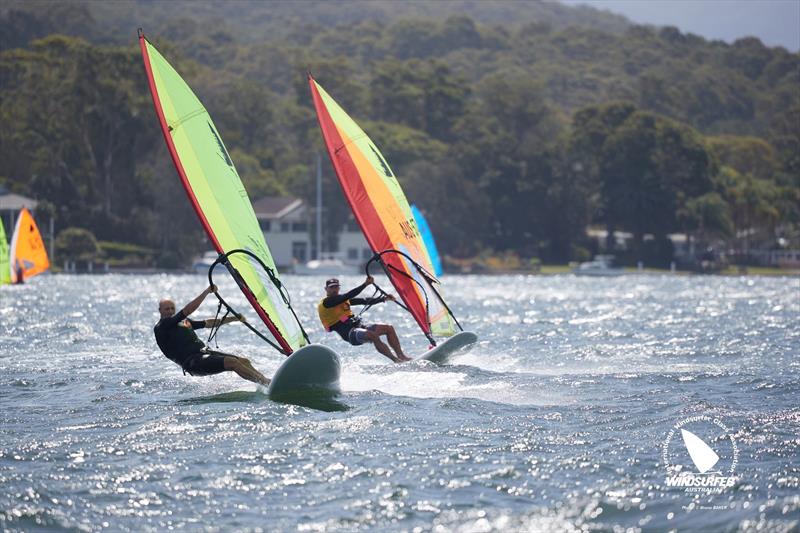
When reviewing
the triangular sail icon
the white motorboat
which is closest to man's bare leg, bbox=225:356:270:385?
the triangular sail icon

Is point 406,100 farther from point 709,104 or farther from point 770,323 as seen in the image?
point 770,323

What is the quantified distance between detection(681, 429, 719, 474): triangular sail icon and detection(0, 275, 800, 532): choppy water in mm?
106

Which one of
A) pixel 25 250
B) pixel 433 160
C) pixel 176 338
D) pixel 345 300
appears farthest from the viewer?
pixel 433 160

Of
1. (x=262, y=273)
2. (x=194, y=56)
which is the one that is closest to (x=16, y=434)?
(x=262, y=273)

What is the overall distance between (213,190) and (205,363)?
2328 millimetres

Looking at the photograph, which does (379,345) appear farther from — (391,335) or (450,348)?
(450,348)

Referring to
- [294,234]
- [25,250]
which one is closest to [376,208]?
[25,250]

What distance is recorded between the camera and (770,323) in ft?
94.3

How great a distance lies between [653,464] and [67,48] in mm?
94422

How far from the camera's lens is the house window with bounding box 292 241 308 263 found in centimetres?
9162

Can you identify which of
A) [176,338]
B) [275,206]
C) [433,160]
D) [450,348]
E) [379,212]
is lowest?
[450,348]

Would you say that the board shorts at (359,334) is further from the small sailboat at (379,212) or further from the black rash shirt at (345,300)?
the small sailboat at (379,212)

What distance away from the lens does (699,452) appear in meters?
10.8

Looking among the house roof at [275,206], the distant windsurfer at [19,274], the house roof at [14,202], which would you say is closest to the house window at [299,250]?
the house roof at [275,206]
